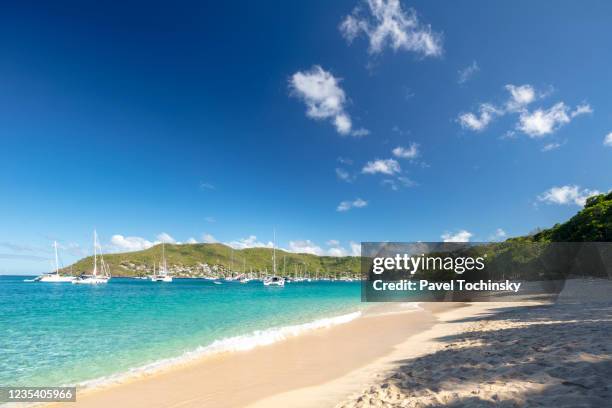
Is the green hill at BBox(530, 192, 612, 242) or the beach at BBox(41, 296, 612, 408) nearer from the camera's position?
the beach at BBox(41, 296, 612, 408)

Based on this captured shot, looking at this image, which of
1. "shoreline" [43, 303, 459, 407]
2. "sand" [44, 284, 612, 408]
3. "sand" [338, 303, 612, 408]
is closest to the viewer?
"sand" [338, 303, 612, 408]

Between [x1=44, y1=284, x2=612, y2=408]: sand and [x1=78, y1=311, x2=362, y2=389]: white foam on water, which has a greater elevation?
[x1=44, y1=284, x2=612, y2=408]: sand

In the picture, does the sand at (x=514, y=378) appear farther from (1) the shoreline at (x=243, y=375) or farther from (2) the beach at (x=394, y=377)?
(1) the shoreline at (x=243, y=375)

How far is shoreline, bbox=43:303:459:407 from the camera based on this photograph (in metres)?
9.27

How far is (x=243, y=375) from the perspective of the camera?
11430 mm

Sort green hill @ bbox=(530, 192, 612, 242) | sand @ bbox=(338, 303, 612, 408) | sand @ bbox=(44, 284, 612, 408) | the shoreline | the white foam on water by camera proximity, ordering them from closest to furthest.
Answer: sand @ bbox=(338, 303, 612, 408) → sand @ bbox=(44, 284, 612, 408) → the shoreline → the white foam on water → green hill @ bbox=(530, 192, 612, 242)

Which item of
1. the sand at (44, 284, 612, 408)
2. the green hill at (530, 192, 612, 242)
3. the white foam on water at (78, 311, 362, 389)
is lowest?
the white foam on water at (78, 311, 362, 389)

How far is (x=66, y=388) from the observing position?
35.3 feet

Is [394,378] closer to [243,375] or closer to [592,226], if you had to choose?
[243,375]

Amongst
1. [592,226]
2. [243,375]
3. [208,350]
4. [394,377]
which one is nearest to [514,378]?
[394,377]

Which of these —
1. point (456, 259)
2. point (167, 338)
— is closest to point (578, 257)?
point (456, 259)

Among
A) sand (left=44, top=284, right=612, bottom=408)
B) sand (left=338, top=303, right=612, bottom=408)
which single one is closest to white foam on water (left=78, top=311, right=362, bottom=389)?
sand (left=44, top=284, right=612, bottom=408)

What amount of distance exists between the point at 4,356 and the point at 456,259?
80.1 meters

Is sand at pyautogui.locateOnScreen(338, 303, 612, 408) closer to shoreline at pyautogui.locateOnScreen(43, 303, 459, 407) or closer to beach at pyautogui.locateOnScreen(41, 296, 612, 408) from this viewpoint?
beach at pyautogui.locateOnScreen(41, 296, 612, 408)
